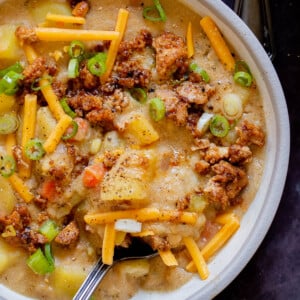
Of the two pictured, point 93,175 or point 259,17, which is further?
point 259,17

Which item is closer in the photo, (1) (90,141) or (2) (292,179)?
(1) (90,141)

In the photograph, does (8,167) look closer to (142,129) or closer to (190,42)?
(142,129)

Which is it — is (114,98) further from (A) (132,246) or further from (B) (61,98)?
(A) (132,246)

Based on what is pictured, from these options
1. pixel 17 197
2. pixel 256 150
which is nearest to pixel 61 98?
pixel 17 197

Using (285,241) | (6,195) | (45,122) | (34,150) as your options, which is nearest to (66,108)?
(45,122)

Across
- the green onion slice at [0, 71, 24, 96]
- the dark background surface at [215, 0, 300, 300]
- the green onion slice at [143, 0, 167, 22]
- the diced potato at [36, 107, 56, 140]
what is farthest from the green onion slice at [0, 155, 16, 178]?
the dark background surface at [215, 0, 300, 300]

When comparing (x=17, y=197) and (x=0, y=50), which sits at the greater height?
(x=0, y=50)

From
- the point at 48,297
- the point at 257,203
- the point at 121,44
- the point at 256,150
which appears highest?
the point at 121,44
